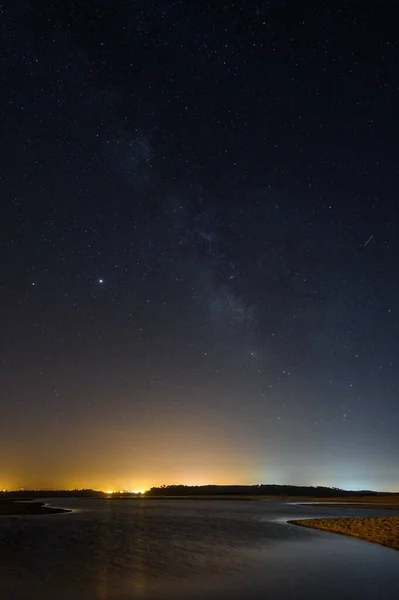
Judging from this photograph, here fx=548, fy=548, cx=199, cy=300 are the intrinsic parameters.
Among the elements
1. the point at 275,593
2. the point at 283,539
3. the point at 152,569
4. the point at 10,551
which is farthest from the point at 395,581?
the point at 10,551

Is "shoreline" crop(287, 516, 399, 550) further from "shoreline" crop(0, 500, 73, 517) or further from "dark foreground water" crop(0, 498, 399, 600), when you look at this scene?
"shoreline" crop(0, 500, 73, 517)

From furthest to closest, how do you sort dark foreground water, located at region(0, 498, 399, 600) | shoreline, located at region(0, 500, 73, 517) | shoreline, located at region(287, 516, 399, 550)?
shoreline, located at region(0, 500, 73, 517)
shoreline, located at region(287, 516, 399, 550)
dark foreground water, located at region(0, 498, 399, 600)

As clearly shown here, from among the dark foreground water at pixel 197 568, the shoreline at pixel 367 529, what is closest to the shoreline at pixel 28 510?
the dark foreground water at pixel 197 568

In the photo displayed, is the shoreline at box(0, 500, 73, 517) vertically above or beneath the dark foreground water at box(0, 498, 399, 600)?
above

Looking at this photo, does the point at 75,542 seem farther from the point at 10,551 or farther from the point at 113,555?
the point at 113,555

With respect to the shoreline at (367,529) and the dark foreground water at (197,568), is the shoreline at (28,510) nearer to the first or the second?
the dark foreground water at (197,568)

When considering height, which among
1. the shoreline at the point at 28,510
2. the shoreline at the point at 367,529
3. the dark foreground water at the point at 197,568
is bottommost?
the dark foreground water at the point at 197,568

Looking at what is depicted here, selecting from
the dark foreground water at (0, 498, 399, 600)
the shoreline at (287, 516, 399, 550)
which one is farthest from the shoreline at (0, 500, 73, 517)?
the shoreline at (287, 516, 399, 550)

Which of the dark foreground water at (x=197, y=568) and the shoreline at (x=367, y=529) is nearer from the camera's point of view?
the dark foreground water at (x=197, y=568)

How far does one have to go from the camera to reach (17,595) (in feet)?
50.9

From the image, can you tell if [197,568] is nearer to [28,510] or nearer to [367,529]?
[367,529]

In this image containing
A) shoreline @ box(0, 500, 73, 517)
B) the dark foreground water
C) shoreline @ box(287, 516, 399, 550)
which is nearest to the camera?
the dark foreground water

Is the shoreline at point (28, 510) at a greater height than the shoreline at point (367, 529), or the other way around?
the shoreline at point (28, 510)

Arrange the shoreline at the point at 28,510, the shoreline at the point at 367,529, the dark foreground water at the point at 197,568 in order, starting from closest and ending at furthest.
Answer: the dark foreground water at the point at 197,568 → the shoreline at the point at 367,529 → the shoreline at the point at 28,510
